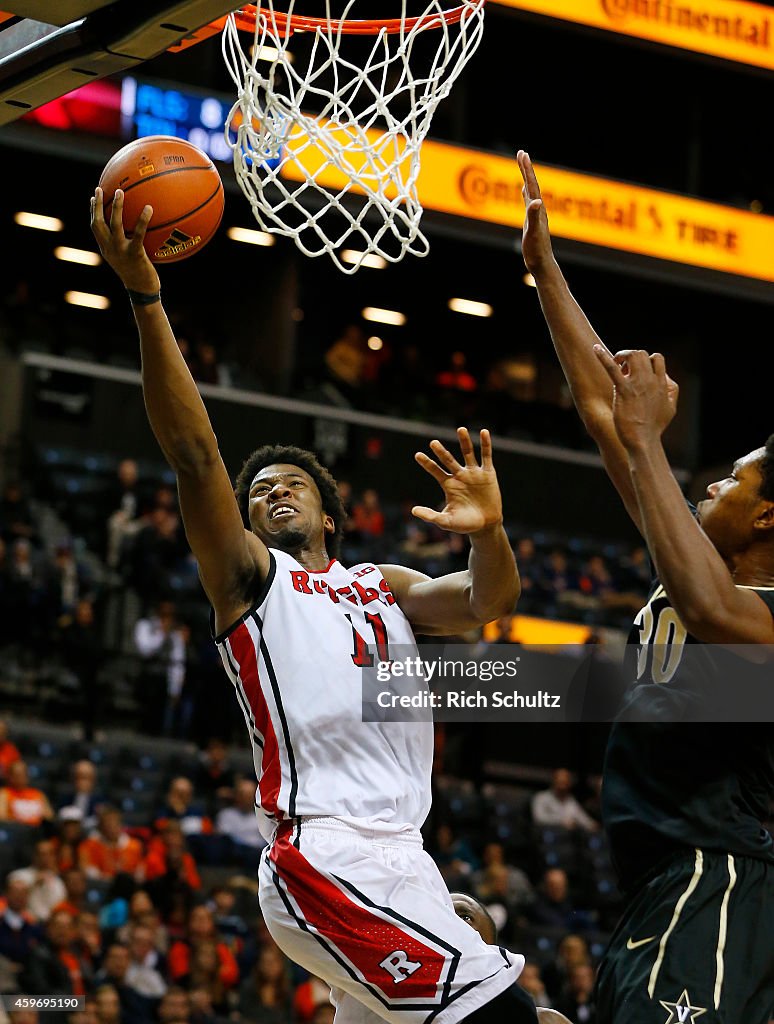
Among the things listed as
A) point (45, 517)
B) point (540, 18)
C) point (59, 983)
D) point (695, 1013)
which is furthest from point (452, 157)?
point (695, 1013)

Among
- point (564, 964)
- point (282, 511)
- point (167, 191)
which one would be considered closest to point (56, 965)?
point (564, 964)

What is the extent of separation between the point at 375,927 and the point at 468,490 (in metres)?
1.07

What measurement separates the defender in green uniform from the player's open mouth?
3.55 ft

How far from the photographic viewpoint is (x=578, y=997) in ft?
32.4

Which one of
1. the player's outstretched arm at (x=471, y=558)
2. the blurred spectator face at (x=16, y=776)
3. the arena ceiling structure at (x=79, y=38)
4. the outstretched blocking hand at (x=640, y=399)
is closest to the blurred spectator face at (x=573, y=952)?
the blurred spectator face at (x=16, y=776)

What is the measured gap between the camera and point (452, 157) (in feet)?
39.4

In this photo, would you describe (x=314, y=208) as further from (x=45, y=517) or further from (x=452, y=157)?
(x=45, y=517)

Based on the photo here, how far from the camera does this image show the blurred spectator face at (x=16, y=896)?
8.67 meters

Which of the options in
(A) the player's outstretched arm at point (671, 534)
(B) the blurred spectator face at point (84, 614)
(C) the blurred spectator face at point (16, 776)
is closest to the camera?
(A) the player's outstretched arm at point (671, 534)

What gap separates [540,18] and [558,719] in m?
5.88

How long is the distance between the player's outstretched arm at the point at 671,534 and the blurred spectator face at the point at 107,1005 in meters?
Answer: 6.14

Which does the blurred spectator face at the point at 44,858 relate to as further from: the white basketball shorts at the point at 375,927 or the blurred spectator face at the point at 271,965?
the white basketball shorts at the point at 375,927

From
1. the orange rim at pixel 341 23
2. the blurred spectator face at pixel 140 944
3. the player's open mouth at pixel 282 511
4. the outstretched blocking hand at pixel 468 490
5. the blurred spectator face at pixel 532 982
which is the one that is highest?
the orange rim at pixel 341 23

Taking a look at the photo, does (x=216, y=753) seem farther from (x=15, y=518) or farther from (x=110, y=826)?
(x=15, y=518)
